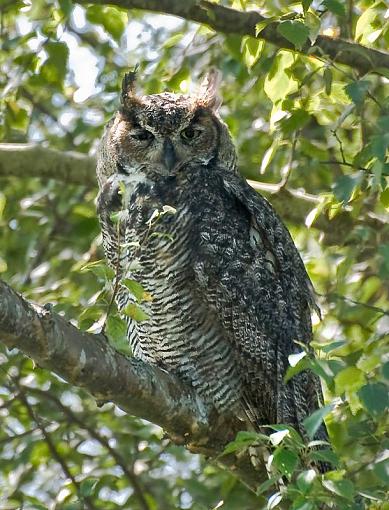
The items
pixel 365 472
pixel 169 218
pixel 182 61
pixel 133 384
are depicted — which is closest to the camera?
pixel 133 384

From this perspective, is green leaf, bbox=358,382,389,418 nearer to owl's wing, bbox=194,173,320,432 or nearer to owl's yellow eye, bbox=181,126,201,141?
owl's wing, bbox=194,173,320,432

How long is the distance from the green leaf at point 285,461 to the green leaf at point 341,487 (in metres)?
0.08

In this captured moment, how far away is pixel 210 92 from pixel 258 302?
1202 millimetres

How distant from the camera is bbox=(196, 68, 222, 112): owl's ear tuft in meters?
4.86

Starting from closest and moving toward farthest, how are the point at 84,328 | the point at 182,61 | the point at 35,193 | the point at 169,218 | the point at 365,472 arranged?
the point at 84,328, the point at 169,218, the point at 365,472, the point at 182,61, the point at 35,193

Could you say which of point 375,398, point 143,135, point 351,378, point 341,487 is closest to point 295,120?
point 143,135

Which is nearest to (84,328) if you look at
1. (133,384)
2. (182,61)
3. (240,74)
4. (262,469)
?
(133,384)

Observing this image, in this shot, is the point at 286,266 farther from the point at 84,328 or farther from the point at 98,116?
the point at 98,116

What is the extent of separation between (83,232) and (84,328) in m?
1.83

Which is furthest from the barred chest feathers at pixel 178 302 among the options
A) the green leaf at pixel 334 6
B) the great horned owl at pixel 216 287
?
the green leaf at pixel 334 6

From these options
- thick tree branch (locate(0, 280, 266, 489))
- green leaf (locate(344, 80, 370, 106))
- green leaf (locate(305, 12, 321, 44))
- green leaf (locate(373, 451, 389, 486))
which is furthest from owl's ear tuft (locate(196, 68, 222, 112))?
green leaf (locate(373, 451, 389, 486))

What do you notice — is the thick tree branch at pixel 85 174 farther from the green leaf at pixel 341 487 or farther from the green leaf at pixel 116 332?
the green leaf at pixel 341 487

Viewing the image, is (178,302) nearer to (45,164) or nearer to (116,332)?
(116,332)

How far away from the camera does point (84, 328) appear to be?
3822 millimetres
